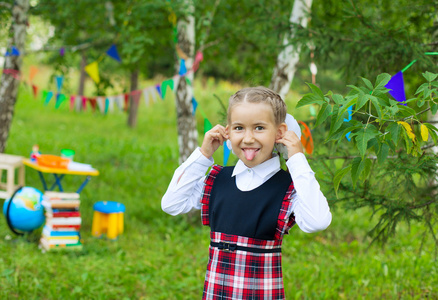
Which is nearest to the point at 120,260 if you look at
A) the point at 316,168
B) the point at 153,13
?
the point at 316,168

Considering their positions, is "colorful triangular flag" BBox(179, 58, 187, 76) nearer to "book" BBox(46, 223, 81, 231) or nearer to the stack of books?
the stack of books

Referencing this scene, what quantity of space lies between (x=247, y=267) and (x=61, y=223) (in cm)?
357

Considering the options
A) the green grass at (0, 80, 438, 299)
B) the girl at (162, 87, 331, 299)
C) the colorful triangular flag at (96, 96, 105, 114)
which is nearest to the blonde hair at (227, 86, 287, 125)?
the girl at (162, 87, 331, 299)

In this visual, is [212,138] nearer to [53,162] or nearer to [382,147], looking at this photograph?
[382,147]

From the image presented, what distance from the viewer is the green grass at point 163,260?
4066 millimetres

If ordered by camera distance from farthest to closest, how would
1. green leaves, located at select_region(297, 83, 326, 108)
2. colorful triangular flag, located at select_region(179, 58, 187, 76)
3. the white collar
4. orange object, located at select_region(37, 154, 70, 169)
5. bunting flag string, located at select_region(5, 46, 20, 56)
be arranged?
bunting flag string, located at select_region(5, 46, 20, 56)
colorful triangular flag, located at select_region(179, 58, 187, 76)
orange object, located at select_region(37, 154, 70, 169)
the white collar
green leaves, located at select_region(297, 83, 326, 108)

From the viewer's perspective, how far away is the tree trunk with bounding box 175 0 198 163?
230 inches

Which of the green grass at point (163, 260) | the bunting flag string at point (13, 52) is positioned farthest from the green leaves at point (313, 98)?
the bunting flag string at point (13, 52)

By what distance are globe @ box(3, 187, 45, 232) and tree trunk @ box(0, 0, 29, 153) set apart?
1.51 m

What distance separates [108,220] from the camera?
550 cm

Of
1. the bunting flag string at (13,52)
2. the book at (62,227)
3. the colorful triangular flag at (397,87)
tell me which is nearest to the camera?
the colorful triangular flag at (397,87)

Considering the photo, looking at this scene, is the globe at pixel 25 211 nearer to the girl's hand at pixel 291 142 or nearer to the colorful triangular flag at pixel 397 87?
the girl's hand at pixel 291 142

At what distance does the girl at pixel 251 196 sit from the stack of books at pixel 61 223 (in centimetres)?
325

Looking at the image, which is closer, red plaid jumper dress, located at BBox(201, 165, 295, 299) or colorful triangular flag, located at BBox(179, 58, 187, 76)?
red plaid jumper dress, located at BBox(201, 165, 295, 299)
